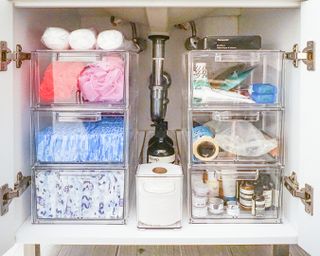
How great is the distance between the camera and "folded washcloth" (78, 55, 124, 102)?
109 cm

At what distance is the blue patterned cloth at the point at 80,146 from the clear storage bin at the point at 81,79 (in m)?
0.08

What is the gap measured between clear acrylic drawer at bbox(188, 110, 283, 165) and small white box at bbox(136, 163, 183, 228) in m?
0.11

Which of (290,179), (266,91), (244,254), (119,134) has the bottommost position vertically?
(244,254)

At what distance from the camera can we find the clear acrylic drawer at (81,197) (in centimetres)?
110

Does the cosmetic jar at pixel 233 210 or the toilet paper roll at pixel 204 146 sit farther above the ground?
the toilet paper roll at pixel 204 146

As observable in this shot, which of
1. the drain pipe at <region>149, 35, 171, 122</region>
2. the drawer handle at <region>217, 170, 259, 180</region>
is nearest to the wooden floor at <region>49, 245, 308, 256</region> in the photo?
the drawer handle at <region>217, 170, 259, 180</region>

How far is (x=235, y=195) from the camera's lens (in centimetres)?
117

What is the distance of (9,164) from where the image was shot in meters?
0.98

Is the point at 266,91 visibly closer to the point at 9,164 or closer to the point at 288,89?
the point at 288,89

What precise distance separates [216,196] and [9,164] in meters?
0.58

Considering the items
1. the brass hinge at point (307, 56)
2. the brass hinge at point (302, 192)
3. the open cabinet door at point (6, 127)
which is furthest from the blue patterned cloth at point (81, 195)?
the brass hinge at point (307, 56)

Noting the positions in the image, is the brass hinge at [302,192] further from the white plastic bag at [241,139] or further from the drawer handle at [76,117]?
the drawer handle at [76,117]

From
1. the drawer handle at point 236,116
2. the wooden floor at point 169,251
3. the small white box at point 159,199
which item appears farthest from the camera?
the wooden floor at point 169,251

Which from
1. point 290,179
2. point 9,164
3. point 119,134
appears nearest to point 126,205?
point 119,134
